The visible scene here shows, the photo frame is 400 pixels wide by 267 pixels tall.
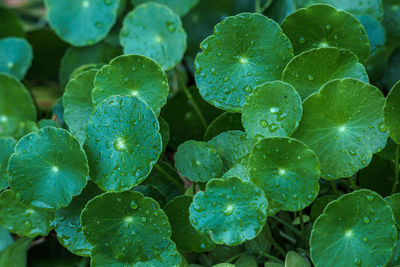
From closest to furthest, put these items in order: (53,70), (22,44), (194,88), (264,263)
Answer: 1. (264,263)
2. (194,88)
3. (22,44)
4. (53,70)

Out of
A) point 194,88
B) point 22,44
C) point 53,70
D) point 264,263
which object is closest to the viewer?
point 264,263

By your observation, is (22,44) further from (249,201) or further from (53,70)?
(249,201)

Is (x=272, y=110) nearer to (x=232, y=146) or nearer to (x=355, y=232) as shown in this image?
(x=232, y=146)

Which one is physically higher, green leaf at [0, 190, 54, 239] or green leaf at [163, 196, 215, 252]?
green leaf at [163, 196, 215, 252]

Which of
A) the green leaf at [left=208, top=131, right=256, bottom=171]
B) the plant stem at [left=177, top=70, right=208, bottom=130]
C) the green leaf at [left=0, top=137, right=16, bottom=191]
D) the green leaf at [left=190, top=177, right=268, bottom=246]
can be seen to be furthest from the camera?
the plant stem at [left=177, top=70, right=208, bottom=130]

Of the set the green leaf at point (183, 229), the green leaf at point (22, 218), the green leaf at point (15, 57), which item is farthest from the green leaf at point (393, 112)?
the green leaf at point (15, 57)

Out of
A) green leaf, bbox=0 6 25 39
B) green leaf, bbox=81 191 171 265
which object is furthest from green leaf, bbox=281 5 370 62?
green leaf, bbox=0 6 25 39

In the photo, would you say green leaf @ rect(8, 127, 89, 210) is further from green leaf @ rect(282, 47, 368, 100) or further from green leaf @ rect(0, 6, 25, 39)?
green leaf @ rect(0, 6, 25, 39)

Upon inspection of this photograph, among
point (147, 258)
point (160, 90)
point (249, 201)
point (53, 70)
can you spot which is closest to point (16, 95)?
point (53, 70)
